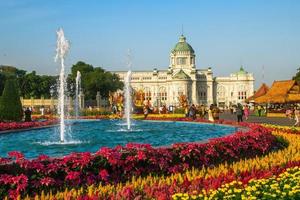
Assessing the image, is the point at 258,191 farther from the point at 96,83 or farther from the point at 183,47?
the point at 183,47

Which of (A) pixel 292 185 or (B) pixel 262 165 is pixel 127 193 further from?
(B) pixel 262 165

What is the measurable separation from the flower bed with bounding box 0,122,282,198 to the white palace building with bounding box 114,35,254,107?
122m

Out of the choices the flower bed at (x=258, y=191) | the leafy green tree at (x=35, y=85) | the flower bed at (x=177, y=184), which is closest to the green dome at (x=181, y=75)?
the leafy green tree at (x=35, y=85)

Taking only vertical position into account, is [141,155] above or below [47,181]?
above

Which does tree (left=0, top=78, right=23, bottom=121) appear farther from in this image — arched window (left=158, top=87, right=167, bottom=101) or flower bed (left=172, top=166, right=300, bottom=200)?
arched window (left=158, top=87, right=167, bottom=101)

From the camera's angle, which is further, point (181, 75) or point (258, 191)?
point (181, 75)

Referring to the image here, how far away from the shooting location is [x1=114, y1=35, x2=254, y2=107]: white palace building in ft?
440

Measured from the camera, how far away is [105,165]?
803 cm

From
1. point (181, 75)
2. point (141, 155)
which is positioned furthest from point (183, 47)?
point (141, 155)

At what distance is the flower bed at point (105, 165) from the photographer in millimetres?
7234

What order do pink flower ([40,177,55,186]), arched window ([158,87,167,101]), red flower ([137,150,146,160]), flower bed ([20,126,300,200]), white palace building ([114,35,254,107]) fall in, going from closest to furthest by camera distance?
flower bed ([20,126,300,200]) → pink flower ([40,177,55,186]) → red flower ([137,150,146,160]) → white palace building ([114,35,254,107]) → arched window ([158,87,167,101])

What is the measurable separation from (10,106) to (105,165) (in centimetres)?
1987

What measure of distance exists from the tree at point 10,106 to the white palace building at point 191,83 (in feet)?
344

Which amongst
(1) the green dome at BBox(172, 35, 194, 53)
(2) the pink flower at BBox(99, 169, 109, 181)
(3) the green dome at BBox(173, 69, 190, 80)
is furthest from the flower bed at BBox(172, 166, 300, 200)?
(1) the green dome at BBox(172, 35, 194, 53)
